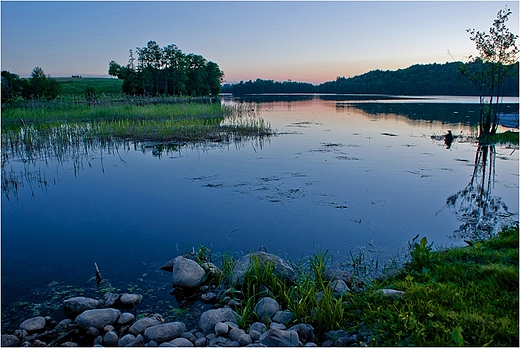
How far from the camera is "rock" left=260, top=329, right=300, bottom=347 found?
11.5ft

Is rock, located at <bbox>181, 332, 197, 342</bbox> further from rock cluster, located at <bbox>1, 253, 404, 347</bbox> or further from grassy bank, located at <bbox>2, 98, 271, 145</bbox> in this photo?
grassy bank, located at <bbox>2, 98, 271, 145</bbox>

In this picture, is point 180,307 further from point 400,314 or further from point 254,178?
Result: point 254,178

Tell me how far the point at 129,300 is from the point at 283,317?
1972mm

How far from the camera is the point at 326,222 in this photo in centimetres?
755

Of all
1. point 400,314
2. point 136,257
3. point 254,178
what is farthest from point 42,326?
point 254,178

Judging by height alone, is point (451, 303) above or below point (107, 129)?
below

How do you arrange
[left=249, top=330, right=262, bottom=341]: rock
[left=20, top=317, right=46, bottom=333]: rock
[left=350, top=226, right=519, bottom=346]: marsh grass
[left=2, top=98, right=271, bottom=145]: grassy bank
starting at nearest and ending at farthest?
[left=350, top=226, right=519, bottom=346]: marsh grass, [left=249, top=330, right=262, bottom=341]: rock, [left=20, top=317, right=46, bottom=333]: rock, [left=2, top=98, right=271, bottom=145]: grassy bank

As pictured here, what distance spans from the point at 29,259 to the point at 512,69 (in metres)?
20.1

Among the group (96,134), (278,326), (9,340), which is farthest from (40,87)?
(278,326)

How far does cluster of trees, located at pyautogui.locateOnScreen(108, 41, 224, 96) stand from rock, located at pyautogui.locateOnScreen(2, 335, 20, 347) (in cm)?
6239

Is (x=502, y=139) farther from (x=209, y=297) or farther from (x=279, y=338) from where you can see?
(x=279, y=338)

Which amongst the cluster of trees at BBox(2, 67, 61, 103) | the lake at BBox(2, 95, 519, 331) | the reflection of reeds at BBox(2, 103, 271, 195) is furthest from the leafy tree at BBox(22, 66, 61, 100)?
the lake at BBox(2, 95, 519, 331)

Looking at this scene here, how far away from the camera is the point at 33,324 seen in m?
4.20

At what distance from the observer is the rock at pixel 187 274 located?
5.16 m
